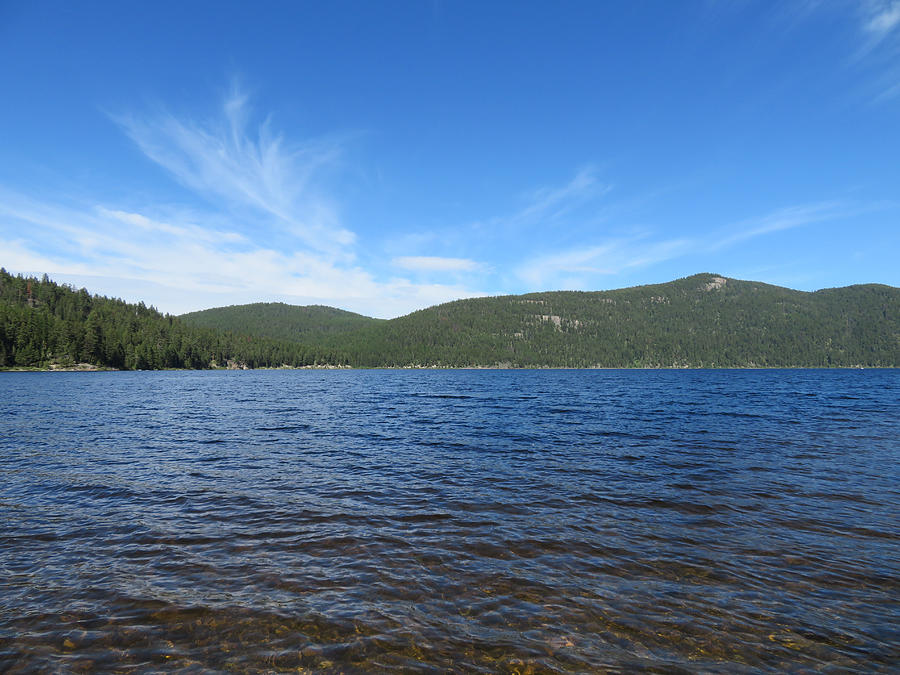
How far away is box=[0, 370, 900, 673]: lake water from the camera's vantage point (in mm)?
7660

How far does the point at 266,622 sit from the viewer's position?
27.3 ft

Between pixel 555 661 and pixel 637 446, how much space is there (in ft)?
→ 71.9

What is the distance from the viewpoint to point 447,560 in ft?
36.4

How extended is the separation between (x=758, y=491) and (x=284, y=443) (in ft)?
81.5

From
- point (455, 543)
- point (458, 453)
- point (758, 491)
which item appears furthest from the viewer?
point (458, 453)

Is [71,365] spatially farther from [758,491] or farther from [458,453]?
[758,491]

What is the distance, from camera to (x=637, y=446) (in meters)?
26.8

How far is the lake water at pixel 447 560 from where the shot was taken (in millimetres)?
7660

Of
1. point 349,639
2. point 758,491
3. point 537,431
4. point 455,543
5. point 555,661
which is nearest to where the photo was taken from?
point 555,661

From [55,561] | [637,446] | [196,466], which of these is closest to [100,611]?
[55,561]

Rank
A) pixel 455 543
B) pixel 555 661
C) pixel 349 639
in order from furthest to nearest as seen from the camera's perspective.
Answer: pixel 455 543, pixel 349 639, pixel 555 661

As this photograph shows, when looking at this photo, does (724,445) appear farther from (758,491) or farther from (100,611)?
(100,611)

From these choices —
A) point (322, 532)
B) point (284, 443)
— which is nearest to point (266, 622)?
point (322, 532)

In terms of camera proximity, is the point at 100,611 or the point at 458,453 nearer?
the point at 100,611
